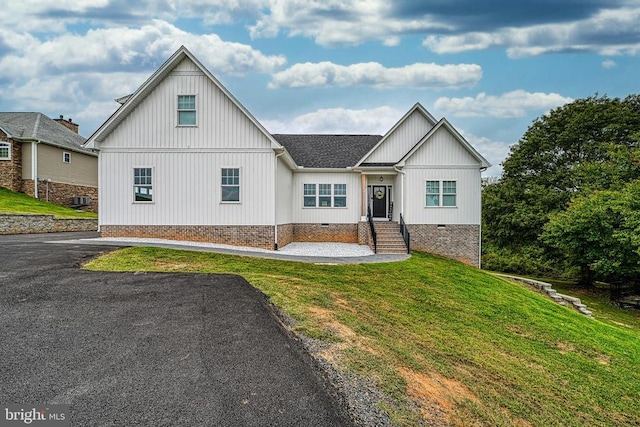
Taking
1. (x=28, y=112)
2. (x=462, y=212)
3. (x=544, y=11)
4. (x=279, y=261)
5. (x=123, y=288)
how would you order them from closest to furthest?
(x=123, y=288)
(x=279, y=261)
(x=544, y=11)
(x=462, y=212)
(x=28, y=112)

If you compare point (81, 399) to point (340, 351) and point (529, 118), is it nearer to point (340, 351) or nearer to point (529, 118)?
point (340, 351)

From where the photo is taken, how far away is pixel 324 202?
20359mm

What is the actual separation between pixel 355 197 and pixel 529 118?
19118mm

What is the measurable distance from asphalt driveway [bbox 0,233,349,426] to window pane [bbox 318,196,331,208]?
12.8 m

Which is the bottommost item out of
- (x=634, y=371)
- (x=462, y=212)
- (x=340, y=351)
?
(x=634, y=371)

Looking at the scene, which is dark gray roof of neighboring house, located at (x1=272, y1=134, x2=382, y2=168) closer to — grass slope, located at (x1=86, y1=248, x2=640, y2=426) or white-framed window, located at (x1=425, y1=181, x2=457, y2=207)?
white-framed window, located at (x1=425, y1=181, x2=457, y2=207)

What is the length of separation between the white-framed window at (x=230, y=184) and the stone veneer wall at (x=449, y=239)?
851cm

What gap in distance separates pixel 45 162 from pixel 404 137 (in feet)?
91.0

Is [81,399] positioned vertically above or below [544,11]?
below

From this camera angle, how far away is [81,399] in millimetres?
3621

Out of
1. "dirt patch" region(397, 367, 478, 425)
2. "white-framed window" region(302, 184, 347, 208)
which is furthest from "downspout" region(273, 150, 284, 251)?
"dirt patch" region(397, 367, 478, 425)

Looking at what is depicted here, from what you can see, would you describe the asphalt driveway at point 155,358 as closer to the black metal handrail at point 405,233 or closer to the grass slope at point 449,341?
the grass slope at point 449,341

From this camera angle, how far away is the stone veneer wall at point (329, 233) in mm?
20266

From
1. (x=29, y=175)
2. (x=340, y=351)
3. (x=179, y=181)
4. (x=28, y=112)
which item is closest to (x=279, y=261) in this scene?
(x=179, y=181)
